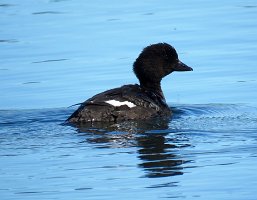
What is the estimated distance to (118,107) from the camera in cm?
1459

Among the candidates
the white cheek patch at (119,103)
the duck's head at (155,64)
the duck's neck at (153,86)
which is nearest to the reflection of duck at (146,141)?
the white cheek patch at (119,103)

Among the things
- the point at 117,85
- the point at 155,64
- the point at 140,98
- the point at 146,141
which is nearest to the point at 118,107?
the point at 140,98

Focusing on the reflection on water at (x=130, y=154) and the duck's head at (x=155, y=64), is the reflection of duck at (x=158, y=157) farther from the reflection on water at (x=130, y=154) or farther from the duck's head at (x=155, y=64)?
the duck's head at (x=155, y=64)

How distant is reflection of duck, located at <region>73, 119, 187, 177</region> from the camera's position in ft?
38.7

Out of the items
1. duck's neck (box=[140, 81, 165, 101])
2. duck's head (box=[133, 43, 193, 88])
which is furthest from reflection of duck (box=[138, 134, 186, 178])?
duck's head (box=[133, 43, 193, 88])

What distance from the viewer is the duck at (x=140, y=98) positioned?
14477 mm

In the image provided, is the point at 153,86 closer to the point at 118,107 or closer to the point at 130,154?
the point at 118,107

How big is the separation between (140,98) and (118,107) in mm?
560

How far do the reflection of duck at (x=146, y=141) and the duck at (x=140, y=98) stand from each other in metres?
0.16

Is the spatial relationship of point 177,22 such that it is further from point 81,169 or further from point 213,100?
point 81,169

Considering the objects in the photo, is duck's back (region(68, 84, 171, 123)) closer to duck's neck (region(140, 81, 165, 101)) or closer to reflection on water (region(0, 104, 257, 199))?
reflection on water (region(0, 104, 257, 199))

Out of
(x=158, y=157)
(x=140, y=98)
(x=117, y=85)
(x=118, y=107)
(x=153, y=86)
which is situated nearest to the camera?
(x=158, y=157)

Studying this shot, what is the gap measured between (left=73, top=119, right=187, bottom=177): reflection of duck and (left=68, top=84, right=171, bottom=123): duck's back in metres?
0.15

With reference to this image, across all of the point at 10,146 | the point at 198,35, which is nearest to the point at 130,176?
the point at 10,146
